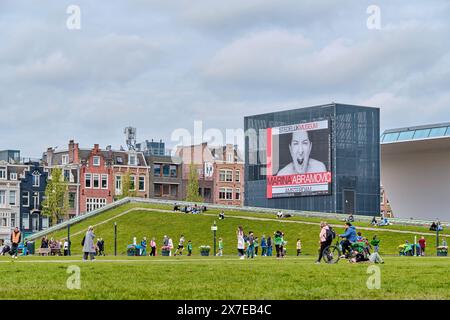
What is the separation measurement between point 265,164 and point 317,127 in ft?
33.5

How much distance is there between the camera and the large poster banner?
12319 cm

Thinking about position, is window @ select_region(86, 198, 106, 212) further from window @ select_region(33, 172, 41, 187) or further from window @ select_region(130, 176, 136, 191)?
window @ select_region(33, 172, 41, 187)

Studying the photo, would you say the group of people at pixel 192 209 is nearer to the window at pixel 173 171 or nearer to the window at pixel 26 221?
the window at pixel 26 221

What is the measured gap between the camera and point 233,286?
908 inches

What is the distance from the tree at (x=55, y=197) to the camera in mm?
122500

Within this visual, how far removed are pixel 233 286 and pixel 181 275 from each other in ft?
16.1

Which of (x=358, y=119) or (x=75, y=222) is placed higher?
(x=358, y=119)

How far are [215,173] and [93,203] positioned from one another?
69.2ft

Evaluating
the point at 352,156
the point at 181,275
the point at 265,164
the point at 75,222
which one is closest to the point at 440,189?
the point at 352,156

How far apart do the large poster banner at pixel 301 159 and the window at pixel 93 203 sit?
2655 centimetres
